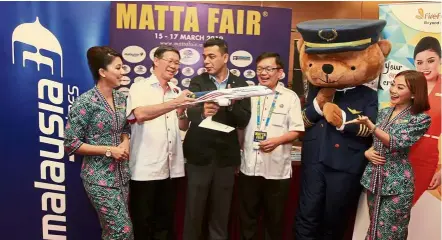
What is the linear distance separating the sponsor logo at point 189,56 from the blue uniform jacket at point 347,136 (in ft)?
3.12

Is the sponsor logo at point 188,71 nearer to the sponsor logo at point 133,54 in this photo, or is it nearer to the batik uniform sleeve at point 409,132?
Result: the sponsor logo at point 133,54

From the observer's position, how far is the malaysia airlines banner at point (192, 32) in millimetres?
2973

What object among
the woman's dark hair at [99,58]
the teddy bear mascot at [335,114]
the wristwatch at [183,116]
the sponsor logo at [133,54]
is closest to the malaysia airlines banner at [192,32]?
the sponsor logo at [133,54]

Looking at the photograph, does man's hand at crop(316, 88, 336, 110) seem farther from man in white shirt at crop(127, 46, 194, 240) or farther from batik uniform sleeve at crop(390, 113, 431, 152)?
man in white shirt at crop(127, 46, 194, 240)

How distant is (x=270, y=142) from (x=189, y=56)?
3.12ft

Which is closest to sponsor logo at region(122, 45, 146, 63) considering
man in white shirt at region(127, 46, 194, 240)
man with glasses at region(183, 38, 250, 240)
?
man in white shirt at region(127, 46, 194, 240)

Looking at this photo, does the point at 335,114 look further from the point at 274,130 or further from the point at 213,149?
the point at 213,149

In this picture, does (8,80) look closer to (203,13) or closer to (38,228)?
(38,228)

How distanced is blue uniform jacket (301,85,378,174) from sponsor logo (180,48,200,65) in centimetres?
95

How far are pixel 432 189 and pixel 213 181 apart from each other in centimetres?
155

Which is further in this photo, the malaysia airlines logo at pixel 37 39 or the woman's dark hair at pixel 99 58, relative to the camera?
the malaysia airlines logo at pixel 37 39

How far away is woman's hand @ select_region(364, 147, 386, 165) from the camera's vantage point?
246 centimetres

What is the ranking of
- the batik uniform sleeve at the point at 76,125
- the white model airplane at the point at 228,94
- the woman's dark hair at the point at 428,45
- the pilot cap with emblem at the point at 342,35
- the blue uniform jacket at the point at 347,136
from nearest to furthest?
the batik uniform sleeve at the point at 76,125, the white model airplane at the point at 228,94, the pilot cap with emblem at the point at 342,35, the blue uniform jacket at the point at 347,136, the woman's dark hair at the point at 428,45

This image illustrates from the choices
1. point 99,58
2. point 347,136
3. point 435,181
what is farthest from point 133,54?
point 435,181
